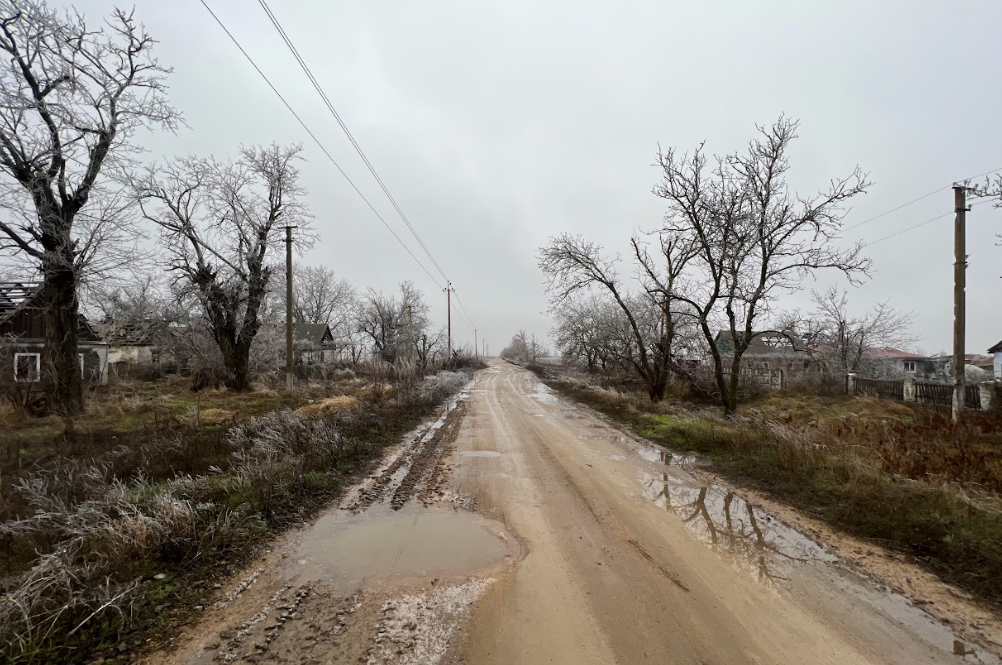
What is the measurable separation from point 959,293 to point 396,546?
1597 centimetres

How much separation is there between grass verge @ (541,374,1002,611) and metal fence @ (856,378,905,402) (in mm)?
5127

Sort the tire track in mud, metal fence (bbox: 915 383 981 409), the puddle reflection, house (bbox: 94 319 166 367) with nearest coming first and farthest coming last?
1. the puddle reflection
2. the tire track in mud
3. metal fence (bbox: 915 383 981 409)
4. house (bbox: 94 319 166 367)

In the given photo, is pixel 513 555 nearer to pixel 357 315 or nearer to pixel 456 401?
pixel 456 401

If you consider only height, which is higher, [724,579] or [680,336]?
[680,336]

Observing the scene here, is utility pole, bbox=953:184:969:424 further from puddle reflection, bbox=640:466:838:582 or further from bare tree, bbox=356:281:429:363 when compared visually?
bare tree, bbox=356:281:429:363

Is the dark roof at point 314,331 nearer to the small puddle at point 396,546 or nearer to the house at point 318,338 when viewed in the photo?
the house at point 318,338

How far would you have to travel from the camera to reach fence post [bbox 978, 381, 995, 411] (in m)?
14.0

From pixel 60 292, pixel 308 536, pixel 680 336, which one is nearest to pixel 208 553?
pixel 308 536

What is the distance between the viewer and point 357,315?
51.3 meters

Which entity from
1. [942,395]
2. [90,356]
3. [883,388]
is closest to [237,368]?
[90,356]

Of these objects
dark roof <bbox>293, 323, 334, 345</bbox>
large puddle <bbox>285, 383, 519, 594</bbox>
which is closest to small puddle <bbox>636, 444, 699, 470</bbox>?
large puddle <bbox>285, 383, 519, 594</bbox>

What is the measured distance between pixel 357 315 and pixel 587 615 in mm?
50774

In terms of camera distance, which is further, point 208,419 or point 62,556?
point 208,419

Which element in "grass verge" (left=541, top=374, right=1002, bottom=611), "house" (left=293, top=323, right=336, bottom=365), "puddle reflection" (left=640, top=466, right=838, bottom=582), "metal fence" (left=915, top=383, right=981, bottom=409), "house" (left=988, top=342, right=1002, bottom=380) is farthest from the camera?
"house" (left=293, top=323, right=336, bottom=365)
